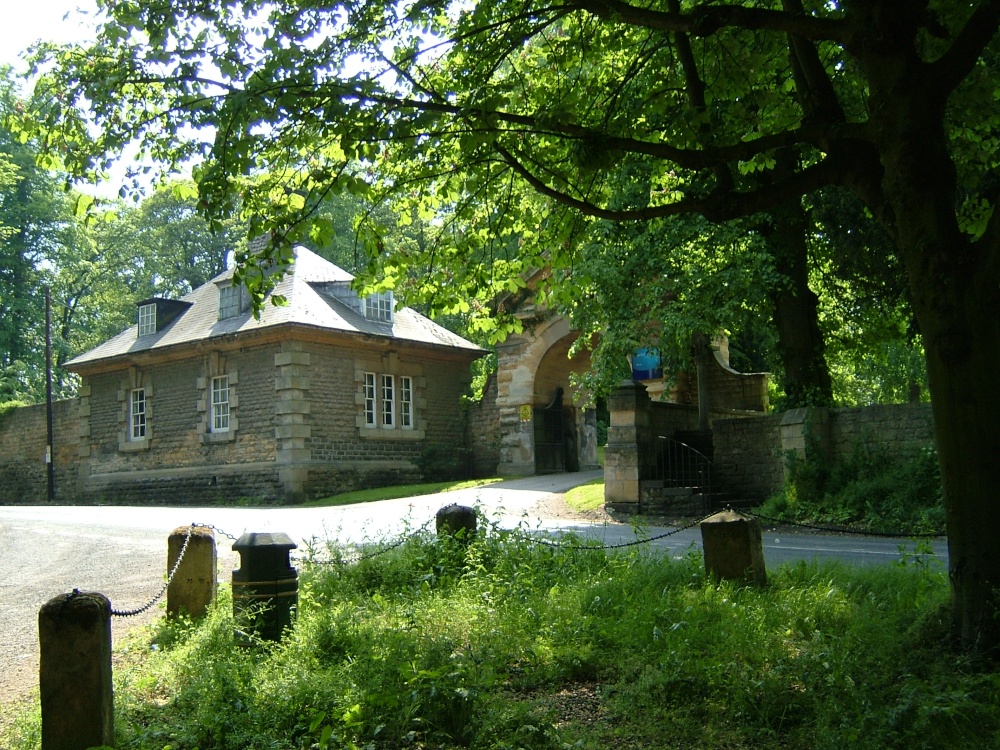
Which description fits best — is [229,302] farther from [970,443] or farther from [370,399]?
[970,443]

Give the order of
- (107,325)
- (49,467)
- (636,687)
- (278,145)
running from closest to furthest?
(636,687) < (278,145) < (49,467) < (107,325)

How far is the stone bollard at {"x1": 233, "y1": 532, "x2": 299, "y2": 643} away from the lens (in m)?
6.87

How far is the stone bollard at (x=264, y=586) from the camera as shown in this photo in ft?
22.5

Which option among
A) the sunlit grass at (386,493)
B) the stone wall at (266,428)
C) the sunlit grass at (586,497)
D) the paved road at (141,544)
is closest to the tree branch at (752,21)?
the paved road at (141,544)

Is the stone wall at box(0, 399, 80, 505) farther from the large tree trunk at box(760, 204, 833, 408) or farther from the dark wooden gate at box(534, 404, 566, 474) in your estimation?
the large tree trunk at box(760, 204, 833, 408)

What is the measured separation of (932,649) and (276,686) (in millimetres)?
3863

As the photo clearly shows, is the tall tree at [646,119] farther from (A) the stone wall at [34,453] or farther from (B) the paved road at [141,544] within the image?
(A) the stone wall at [34,453]

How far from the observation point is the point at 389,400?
1127 inches

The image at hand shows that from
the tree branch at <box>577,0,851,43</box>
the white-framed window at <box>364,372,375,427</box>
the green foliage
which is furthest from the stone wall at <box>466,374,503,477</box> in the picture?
the tree branch at <box>577,0,851,43</box>

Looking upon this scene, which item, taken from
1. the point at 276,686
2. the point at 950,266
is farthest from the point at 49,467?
the point at 950,266

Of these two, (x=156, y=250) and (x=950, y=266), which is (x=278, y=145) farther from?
(x=156, y=250)

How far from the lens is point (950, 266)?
19.6ft

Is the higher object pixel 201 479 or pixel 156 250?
pixel 156 250

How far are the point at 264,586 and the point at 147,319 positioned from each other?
26.0 metres
